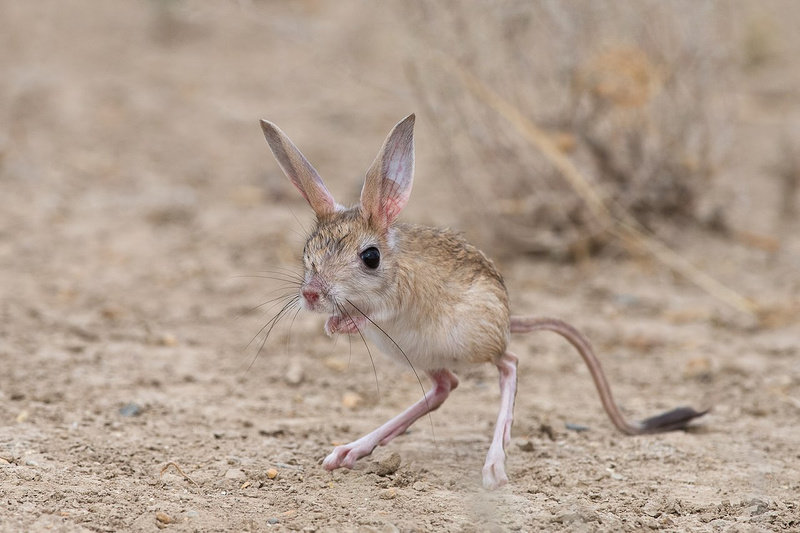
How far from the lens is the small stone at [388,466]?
3.77 metres

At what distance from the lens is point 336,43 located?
33.4ft

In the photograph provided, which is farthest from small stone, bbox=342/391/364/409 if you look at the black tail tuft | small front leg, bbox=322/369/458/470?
the black tail tuft

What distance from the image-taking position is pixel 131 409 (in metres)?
4.41

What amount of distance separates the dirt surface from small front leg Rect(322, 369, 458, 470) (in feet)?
0.20

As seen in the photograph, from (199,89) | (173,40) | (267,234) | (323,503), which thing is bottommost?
(323,503)

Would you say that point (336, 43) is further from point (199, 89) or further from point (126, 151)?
point (126, 151)

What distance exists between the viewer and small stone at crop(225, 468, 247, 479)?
3.70m

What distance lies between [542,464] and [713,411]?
1.21 m

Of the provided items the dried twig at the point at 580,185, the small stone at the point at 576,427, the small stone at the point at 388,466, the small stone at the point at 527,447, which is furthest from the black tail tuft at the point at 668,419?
the dried twig at the point at 580,185

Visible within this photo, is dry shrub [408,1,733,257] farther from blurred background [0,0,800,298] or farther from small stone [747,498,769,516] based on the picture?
small stone [747,498,769,516]

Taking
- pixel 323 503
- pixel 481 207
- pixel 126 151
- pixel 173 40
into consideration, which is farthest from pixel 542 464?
pixel 173 40

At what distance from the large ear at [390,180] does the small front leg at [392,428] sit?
2.26ft

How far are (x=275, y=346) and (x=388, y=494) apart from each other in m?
2.13

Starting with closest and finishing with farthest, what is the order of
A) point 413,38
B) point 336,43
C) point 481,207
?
point 413,38 → point 481,207 → point 336,43
